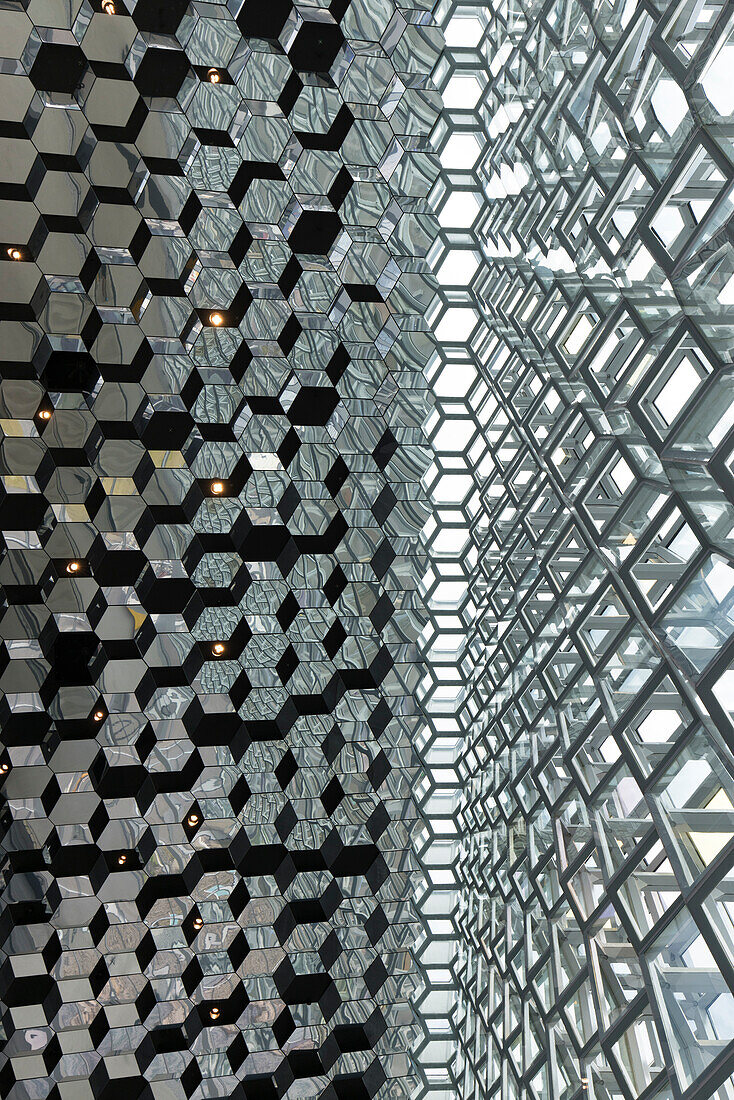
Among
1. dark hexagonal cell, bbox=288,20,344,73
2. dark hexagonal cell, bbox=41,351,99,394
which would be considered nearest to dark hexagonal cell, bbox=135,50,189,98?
dark hexagonal cell, bbox=288,20,344,73

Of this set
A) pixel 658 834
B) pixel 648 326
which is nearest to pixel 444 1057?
pixel 658 834

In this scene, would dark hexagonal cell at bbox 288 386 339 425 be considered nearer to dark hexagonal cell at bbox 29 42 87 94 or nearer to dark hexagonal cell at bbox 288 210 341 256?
dark hexagonal cell at bbox 288 210 341 256

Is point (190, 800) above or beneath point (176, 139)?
beneath

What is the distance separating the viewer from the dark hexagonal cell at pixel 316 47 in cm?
134

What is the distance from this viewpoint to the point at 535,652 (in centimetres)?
112

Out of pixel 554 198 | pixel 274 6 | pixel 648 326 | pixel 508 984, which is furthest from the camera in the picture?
pixel 274 6

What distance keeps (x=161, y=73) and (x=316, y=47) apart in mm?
229

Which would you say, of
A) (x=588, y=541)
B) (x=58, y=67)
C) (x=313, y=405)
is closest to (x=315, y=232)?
(x=313, y=405)

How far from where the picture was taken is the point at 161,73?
1303 millimetres

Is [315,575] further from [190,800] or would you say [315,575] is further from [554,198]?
[554,198]

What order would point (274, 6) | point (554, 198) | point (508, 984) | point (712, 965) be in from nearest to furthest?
point (712, 965), point (554, 198), point (508, 984), point (274, 6)

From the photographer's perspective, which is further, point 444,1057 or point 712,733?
point 444,1057

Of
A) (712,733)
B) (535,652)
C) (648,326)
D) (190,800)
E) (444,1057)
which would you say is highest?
(648,326)

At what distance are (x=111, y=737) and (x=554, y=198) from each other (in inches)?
38.6
